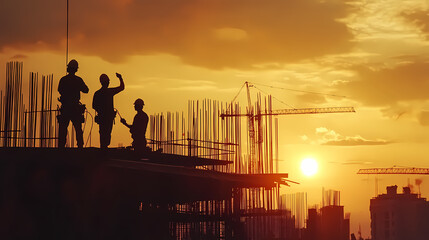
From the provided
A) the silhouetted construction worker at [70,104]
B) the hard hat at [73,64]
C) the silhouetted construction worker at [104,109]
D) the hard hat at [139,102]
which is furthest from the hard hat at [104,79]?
the hard hat at [139,102]

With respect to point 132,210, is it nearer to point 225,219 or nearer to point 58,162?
point 58,162

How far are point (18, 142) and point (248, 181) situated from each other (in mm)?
8139

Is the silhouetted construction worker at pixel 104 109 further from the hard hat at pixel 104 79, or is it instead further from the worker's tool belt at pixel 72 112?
the worker's tool belt at pixel 72 112

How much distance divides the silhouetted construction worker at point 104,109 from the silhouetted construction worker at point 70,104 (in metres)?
0.51

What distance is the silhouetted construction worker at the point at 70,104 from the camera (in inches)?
793

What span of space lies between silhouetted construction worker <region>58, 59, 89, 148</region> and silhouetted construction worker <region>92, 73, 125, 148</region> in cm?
51

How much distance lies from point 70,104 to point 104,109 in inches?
37.8

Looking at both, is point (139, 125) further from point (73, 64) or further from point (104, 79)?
point (73, 64)

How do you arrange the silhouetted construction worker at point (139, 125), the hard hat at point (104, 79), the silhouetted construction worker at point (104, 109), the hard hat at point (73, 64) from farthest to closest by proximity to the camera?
1. the silhouetted construction worker at point (139, 125)
2. the hard hat at point (104, 79)
3. the silhouetted construction worker at point (104, 109)
4. the hard hat at point (73, 64)

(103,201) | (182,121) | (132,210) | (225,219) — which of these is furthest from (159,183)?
(182,121)

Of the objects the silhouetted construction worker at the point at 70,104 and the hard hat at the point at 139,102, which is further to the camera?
the hard hat at the point at 139,102

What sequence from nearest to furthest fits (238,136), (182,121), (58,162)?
1. (58,162)
2. (182,121)
3. (238,136)

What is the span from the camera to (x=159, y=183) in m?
24.1

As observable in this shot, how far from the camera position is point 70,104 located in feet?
66.4
